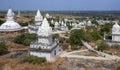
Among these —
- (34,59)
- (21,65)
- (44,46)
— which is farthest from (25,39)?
(21,65)

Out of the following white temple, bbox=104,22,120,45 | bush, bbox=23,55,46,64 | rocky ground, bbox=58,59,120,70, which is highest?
white temple, bbox=104,22,120,45

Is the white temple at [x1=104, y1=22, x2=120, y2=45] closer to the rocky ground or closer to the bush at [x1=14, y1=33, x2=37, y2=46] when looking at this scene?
the rocky ground

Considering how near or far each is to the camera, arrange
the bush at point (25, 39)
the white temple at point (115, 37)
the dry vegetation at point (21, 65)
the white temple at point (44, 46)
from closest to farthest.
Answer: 1. the dry vegetation at point (21, 65)
2. the white temple at point (44, 46)
3. the white temple at point (115, 37)
4. the bush at point (25, 39)

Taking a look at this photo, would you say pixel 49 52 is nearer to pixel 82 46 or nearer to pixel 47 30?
pixel 47 30

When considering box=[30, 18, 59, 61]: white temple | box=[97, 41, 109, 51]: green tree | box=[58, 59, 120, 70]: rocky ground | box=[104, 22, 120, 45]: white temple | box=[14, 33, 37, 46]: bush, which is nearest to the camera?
box=[58, 59, 120, 70]: rocky ground

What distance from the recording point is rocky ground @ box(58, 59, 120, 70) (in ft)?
91.3

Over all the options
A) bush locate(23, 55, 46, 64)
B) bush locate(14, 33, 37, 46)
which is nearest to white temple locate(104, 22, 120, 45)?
bush locate(14, 33, 37, 46)

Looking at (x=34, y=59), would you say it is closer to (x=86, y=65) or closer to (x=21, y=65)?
(x=21, y=65)

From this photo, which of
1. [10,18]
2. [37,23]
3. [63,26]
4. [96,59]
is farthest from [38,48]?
[63,26]

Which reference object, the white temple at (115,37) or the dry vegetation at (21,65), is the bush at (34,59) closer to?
the dry vegetation at (21,65)

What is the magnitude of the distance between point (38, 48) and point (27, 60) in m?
2.55

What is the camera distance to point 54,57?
32188mm

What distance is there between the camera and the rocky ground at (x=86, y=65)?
91.3 ft

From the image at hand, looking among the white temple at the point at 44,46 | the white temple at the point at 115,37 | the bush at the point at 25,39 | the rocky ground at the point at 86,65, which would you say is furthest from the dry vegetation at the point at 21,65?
the white temple at the point at 115,37
